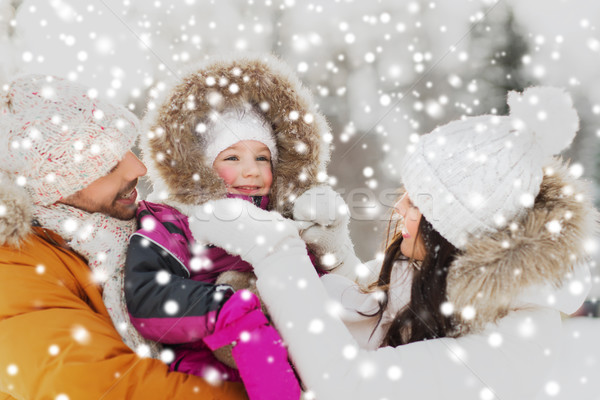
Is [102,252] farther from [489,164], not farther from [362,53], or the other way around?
[362,53]

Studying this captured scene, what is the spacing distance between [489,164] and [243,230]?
75cm

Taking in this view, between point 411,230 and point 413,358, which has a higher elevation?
point 411,230

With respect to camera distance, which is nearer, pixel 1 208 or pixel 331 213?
pixel 1 208

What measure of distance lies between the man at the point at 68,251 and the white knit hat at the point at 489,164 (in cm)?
84

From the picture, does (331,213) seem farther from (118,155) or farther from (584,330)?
(584,330)

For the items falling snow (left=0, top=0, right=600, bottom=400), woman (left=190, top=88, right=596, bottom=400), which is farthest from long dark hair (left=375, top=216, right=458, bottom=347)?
falling snow (left=0, top=0, right=600, bottom=400)

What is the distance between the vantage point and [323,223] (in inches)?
69.8

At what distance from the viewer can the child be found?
1182mm

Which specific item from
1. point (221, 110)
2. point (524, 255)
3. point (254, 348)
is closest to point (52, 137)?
point (221, 110)

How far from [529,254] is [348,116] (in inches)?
172

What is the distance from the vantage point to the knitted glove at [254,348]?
45.1 inches

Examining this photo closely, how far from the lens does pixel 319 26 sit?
5691 millimetres

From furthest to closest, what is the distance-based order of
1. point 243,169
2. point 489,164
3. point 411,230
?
1. point 243,169
2. point 411,230
3. point 489,164

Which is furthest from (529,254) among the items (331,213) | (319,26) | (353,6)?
(353,6)
